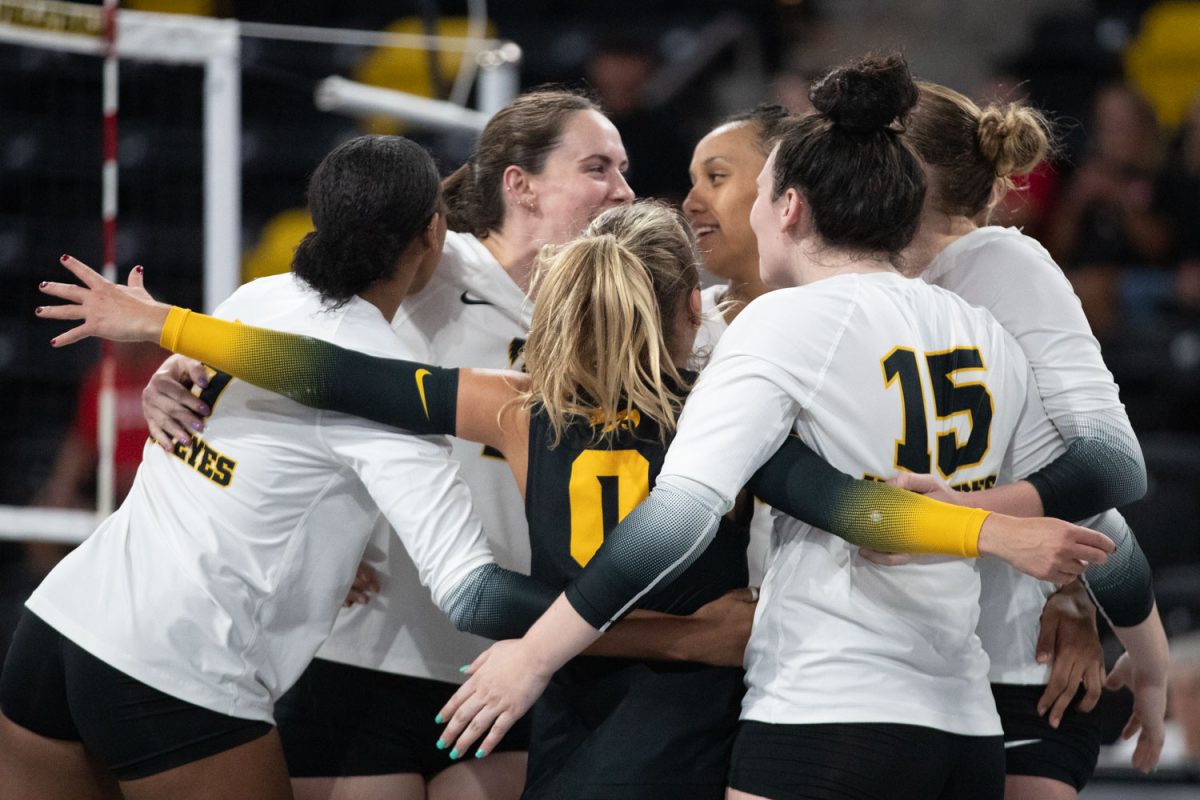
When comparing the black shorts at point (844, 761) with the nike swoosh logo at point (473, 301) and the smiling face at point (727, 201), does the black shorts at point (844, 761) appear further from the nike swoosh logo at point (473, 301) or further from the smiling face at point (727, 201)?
the smiling face at point (727, 201)

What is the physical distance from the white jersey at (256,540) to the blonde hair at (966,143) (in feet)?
3.52

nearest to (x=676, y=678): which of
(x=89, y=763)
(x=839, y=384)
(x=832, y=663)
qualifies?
(x=832, y=663)

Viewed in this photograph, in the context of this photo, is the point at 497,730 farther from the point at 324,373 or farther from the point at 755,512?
the point at 755,512

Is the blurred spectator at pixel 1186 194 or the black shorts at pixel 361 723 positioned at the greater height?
the blurred spectator at pixel 1186 194

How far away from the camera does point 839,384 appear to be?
2.17 m

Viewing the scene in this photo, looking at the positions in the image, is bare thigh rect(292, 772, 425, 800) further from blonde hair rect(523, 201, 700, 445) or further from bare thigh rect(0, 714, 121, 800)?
blonde hair rect(523, 201, 700, 445)

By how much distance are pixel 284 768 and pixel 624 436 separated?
2.80 ft

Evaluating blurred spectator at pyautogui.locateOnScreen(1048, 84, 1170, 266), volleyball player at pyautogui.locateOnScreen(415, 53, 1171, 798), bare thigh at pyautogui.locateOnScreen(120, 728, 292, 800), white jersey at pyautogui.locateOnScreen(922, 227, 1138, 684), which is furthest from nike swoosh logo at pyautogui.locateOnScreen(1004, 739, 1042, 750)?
blurred spectator at pyautogui.locateOnScreen(1048, 84, 1170, 266)

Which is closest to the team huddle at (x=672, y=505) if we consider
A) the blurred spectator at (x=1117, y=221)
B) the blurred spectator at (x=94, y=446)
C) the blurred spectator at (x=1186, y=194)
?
the blurred spectator at (x=94, y=446)

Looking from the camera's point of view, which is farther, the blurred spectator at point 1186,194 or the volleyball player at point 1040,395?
the blurred spectator at point 1186,194

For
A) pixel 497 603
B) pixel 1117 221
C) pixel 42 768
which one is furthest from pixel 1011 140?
pixel 1117 221

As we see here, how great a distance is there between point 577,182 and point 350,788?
1.36 meters

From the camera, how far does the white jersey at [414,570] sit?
9.72ft

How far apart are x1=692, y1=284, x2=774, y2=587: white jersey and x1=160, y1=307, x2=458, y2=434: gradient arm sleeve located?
475 millimetres
